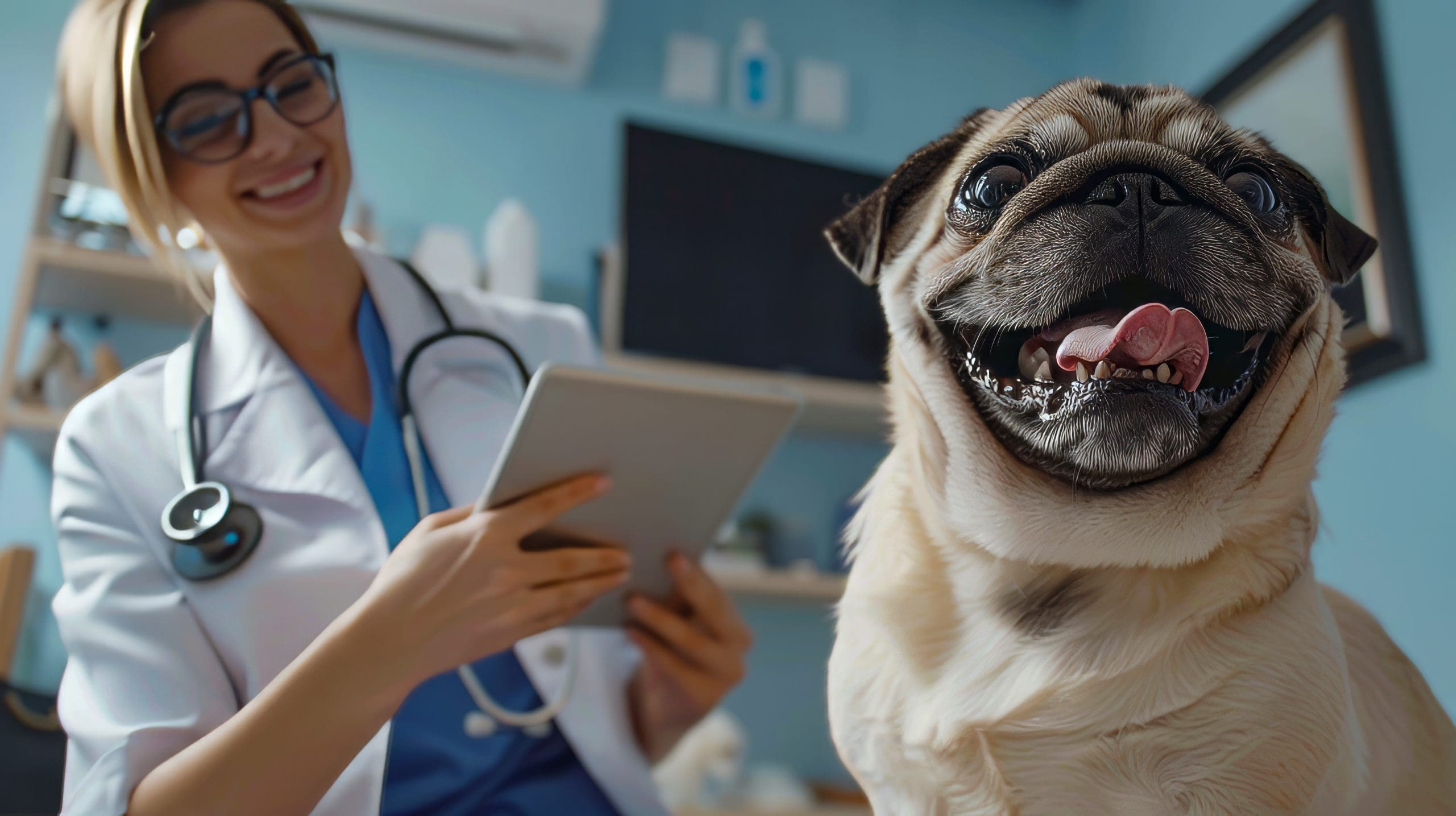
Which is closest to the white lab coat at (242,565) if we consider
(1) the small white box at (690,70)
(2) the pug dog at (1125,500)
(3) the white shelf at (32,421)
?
→ (2) the pug dog at (1125,500)

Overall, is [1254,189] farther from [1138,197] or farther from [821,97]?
[821,97]

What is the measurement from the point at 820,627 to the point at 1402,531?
1.96 metres

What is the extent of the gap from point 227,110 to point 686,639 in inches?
22.7

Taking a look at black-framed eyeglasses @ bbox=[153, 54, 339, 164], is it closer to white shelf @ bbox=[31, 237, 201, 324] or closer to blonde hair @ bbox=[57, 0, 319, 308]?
blonde hair @ bbox=[57, 0, 319, 308]

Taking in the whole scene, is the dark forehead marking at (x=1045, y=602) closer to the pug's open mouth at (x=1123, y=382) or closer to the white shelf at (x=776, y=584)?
the pug's open mouth at (x=1123, y=382)

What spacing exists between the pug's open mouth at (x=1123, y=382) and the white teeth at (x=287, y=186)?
17.3 inches

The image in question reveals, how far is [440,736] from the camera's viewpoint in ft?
2.42

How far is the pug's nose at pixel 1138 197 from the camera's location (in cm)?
40

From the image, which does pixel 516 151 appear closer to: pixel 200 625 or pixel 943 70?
pixel 943 70

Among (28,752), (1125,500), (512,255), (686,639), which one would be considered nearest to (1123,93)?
(1125,500)

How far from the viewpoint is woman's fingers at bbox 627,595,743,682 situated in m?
0.86

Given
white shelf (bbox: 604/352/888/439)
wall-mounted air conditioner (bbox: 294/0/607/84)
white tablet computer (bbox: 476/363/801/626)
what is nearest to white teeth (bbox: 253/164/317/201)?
white tablet computer (bbox: 476/363/801/626)

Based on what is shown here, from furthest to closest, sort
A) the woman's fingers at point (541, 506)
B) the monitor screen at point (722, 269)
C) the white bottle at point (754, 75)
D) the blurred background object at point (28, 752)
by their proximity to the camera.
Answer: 1. the white bottle at point (754, 75)
2. the monitor screen at point (722, 269)
3. the blurred background object at point (28, 752)
4. the woman's fingers at point (541, 506)

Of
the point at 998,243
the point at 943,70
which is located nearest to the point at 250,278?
the point at 998,243
